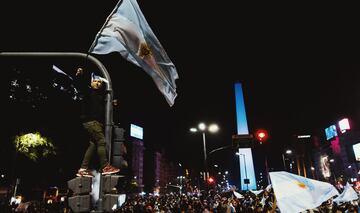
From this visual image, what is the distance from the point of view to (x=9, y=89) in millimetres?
16438

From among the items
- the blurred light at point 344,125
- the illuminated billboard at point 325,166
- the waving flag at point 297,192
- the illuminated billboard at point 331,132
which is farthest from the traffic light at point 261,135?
the illuminated billboard at point 325,166

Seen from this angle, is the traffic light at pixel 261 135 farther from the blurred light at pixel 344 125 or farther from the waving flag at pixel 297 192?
the blurred light at pixel 344 125

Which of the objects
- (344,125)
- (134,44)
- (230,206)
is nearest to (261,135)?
(230,206)

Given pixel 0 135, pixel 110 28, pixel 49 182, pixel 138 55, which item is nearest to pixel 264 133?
pixel 138 55

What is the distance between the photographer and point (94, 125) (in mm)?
5836

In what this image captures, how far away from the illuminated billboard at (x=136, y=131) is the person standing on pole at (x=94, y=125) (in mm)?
113923

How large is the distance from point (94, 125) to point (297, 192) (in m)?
5.33

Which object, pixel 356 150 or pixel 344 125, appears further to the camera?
pixel 344 125

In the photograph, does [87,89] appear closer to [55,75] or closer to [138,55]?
[138,55]

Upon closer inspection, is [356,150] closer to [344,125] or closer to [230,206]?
[344,125]

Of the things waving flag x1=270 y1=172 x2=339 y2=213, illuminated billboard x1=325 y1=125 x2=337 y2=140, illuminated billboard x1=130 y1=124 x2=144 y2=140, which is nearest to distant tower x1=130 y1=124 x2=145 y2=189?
illuminated billboard x1=130 y1=124 x2=144 y2=140

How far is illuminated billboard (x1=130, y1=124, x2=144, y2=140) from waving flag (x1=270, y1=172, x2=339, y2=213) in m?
113

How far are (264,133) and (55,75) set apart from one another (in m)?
14.0

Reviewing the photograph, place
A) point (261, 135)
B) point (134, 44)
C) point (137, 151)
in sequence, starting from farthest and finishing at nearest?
point (137, 151) → point (261, 135) → point (134, 44)
